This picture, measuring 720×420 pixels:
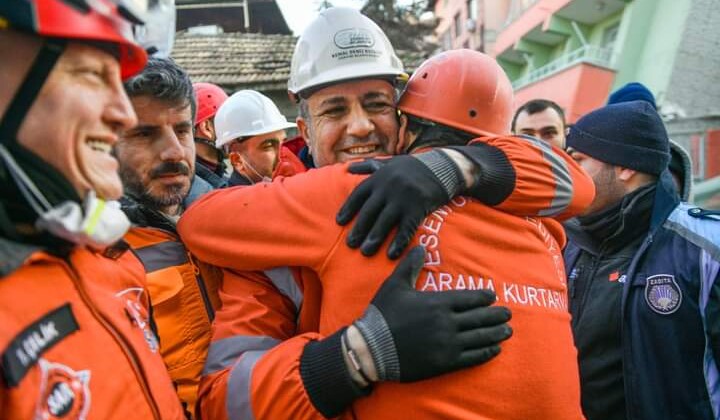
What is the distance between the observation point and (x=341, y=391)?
4.54ft

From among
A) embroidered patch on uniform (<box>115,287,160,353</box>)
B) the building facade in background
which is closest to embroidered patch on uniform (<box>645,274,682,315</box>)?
embroidered patch on uniform (<box>115,287,160,353</box>)

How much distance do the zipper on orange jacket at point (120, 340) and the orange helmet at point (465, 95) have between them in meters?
1.16

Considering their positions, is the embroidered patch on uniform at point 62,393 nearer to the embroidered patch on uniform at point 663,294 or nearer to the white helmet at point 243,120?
the embroidered patch on uniform at point 663,294

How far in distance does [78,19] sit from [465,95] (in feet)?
3.89

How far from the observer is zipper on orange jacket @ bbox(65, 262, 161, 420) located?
3.84ft

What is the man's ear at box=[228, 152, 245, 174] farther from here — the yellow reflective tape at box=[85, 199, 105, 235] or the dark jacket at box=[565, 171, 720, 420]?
the yellow reflective tape at box=[85, 199, 105, 235]

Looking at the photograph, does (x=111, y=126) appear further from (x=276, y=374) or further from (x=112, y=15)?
(x=276, y=374)

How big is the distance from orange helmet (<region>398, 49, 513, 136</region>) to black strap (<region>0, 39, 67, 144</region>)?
3.77 ft

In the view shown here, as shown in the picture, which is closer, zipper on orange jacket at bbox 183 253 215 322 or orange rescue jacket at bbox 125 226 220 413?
orange rescue jacket at bbox 125 226 220 413

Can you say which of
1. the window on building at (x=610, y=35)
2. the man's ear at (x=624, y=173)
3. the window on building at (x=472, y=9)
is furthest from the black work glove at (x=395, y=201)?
the window on building at (x=472, y=9)

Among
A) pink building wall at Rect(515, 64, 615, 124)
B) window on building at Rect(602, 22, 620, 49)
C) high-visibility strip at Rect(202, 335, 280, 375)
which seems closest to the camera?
high-visibility strip at Rect(202, 335, 280, 375)

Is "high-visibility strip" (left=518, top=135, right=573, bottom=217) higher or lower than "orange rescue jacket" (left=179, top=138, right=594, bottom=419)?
higher

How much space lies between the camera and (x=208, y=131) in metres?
5.21

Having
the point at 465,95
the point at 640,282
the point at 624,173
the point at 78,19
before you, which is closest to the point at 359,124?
the point at 465,95
